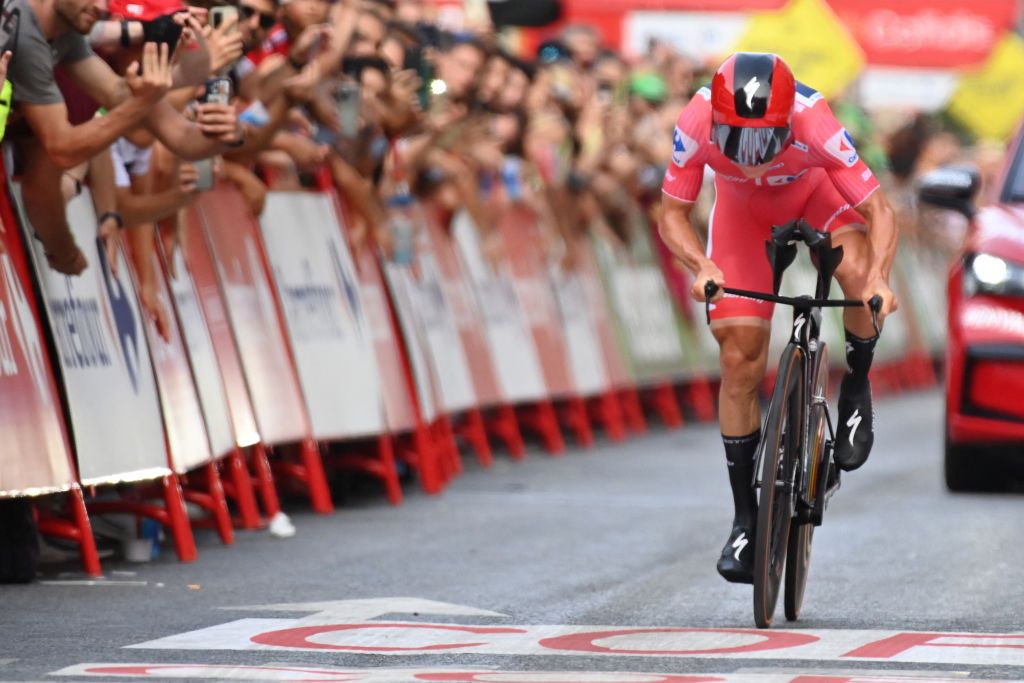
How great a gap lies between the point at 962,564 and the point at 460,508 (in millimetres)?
3547

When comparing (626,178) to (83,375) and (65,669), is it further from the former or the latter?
(65,669)

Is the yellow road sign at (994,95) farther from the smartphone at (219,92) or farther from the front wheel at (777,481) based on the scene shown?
the front wheel at (777,481)

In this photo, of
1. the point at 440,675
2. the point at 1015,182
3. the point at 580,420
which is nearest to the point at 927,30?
the point at 580,420

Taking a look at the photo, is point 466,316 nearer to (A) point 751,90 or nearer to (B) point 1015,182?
(B) point 1015,182

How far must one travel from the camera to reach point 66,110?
905 cm

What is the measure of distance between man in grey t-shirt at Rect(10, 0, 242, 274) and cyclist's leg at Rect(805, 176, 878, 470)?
2.40 metres

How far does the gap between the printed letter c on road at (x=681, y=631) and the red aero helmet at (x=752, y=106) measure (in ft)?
5.21

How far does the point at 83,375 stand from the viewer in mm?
9305

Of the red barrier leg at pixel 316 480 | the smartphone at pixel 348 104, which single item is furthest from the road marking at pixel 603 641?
the smartphone at pixel 348 104

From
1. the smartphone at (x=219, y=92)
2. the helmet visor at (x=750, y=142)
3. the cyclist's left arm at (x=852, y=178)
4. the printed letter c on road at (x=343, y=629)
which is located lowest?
the printed letter c on road at (x=343, y=629)

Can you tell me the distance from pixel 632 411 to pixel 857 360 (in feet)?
35.0

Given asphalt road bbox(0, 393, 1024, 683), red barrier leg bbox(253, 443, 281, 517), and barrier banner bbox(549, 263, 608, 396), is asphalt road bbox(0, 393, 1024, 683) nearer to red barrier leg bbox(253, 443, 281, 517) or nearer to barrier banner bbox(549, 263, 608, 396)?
red barrier leg bbox(253, 443, 281, 517)

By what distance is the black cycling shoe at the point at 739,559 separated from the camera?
25.5 feet

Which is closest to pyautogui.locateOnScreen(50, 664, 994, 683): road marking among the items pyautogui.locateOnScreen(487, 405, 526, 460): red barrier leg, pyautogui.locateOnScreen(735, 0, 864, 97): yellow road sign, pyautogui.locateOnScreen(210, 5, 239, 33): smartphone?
pyautogui.locateOnScreen(210, 5, 239, 33): smartphone
